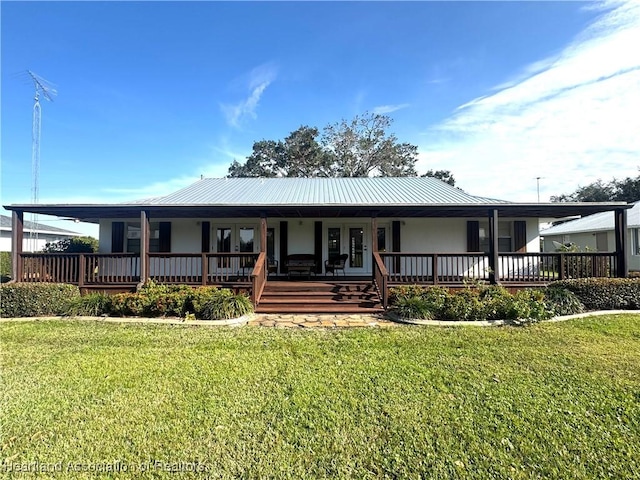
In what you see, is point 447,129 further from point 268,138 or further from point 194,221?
point 268,138

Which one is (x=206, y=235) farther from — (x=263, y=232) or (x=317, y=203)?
(x=317, y=203)

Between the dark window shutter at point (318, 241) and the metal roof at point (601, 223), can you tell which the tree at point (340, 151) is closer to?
the metal roof at point (601, 223)

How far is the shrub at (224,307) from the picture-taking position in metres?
7.80

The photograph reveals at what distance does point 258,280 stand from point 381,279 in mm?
3492

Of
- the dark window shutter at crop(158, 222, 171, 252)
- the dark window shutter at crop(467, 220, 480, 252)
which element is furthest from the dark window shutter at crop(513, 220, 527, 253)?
the dark window shutter at crop(158, 222, 171, 252)

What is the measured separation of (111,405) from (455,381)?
4180mm

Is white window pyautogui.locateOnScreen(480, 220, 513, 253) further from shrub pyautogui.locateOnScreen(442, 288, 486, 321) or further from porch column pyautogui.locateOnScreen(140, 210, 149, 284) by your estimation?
porch column pyautogui.locateOnScreen(140, 210, 149, 284)

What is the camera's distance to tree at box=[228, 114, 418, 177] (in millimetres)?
30922

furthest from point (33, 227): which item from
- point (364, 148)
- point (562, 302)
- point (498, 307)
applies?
point (562, 302)

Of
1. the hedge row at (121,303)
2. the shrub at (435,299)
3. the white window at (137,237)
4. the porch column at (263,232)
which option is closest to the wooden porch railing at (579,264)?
the shrub at (435,299)

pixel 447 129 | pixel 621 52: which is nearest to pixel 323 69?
pixel 447 129

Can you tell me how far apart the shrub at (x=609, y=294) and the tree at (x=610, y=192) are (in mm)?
37816

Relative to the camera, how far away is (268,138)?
1244 inches

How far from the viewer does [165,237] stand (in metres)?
12.8
